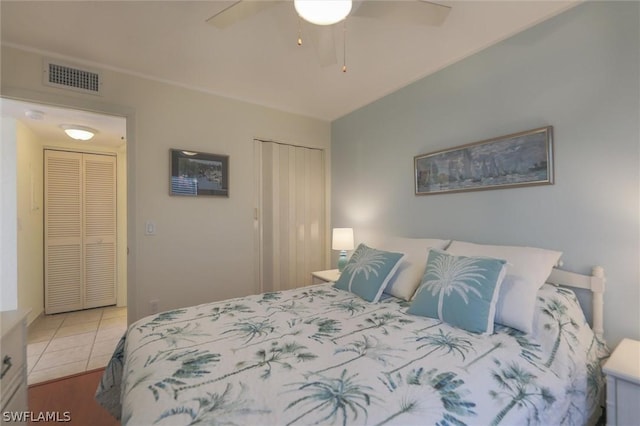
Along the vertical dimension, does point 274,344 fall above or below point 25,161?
below

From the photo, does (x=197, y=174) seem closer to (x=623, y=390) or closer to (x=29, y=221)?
(x=29, y=221)

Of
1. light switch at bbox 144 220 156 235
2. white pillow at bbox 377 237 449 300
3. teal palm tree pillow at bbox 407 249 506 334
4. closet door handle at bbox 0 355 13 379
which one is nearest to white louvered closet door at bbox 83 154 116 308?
light switch at bbox 144 220 156 235

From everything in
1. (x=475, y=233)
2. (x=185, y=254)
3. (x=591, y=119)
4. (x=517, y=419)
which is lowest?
(x=517, y=419)

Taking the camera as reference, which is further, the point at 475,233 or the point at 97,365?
the point at 97,365

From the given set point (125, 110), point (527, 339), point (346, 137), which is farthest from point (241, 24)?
point (527, 339)

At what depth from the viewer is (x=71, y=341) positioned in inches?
111

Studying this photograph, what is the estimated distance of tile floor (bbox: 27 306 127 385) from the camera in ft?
7.59

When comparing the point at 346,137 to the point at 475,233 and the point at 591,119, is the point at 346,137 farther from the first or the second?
the point at 591,119

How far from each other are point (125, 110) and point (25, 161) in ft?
5.21

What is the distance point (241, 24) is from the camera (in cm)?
184

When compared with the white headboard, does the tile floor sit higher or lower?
lower

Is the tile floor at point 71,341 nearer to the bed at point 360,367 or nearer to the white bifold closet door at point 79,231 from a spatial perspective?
the white bifold closet door at point 79,231

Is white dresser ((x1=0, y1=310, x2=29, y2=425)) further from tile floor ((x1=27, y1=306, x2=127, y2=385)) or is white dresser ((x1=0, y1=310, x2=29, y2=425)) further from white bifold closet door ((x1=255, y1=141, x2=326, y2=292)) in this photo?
white bifold closet door ((x1=255, y1=141, x2=326, y2=292))

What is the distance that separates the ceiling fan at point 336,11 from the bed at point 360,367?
4.26 feet
